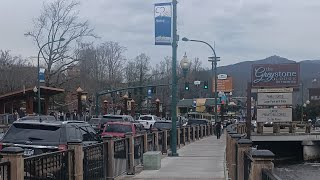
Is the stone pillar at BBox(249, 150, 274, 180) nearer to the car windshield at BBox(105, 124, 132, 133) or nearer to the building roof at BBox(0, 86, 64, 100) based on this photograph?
the car windshield at BBox(105, 124, 132, 133)

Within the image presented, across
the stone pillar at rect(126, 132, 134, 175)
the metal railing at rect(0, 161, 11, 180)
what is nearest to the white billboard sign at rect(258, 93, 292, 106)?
the stone pillar at rect(126, 132, 134, 175)

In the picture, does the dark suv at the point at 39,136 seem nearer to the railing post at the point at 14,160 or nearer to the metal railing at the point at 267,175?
the railing post at the point at 14,160

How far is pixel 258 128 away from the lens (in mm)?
57656

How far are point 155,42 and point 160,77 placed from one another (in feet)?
431

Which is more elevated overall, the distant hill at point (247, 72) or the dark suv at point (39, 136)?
the distant hill at point (247, 72)

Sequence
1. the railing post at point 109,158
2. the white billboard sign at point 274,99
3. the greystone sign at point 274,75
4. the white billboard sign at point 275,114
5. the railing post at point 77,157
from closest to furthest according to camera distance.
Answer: the railing post at point 77,157, the railing post at point 109,158, the white billboard sign at point 274,99, the white billboard sign at point 275,114, the greystone sign at point 274,75

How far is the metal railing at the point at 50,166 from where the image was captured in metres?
9.17

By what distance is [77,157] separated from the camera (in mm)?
11547

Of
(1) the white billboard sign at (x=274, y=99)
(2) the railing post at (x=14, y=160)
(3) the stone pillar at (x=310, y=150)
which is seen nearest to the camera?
(2) the railing post at (x=14, y=160)

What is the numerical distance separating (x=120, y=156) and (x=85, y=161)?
3.76m

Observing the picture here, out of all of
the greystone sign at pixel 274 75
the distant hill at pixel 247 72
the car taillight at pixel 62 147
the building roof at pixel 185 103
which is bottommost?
the car taillight at pixel 62 147

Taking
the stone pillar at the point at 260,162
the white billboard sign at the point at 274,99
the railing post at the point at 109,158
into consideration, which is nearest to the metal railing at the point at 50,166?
the railing post at the point at 109,158

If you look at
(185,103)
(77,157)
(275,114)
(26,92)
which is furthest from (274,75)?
(185,103)

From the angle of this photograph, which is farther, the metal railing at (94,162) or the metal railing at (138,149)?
the metal railing at (138,149)
